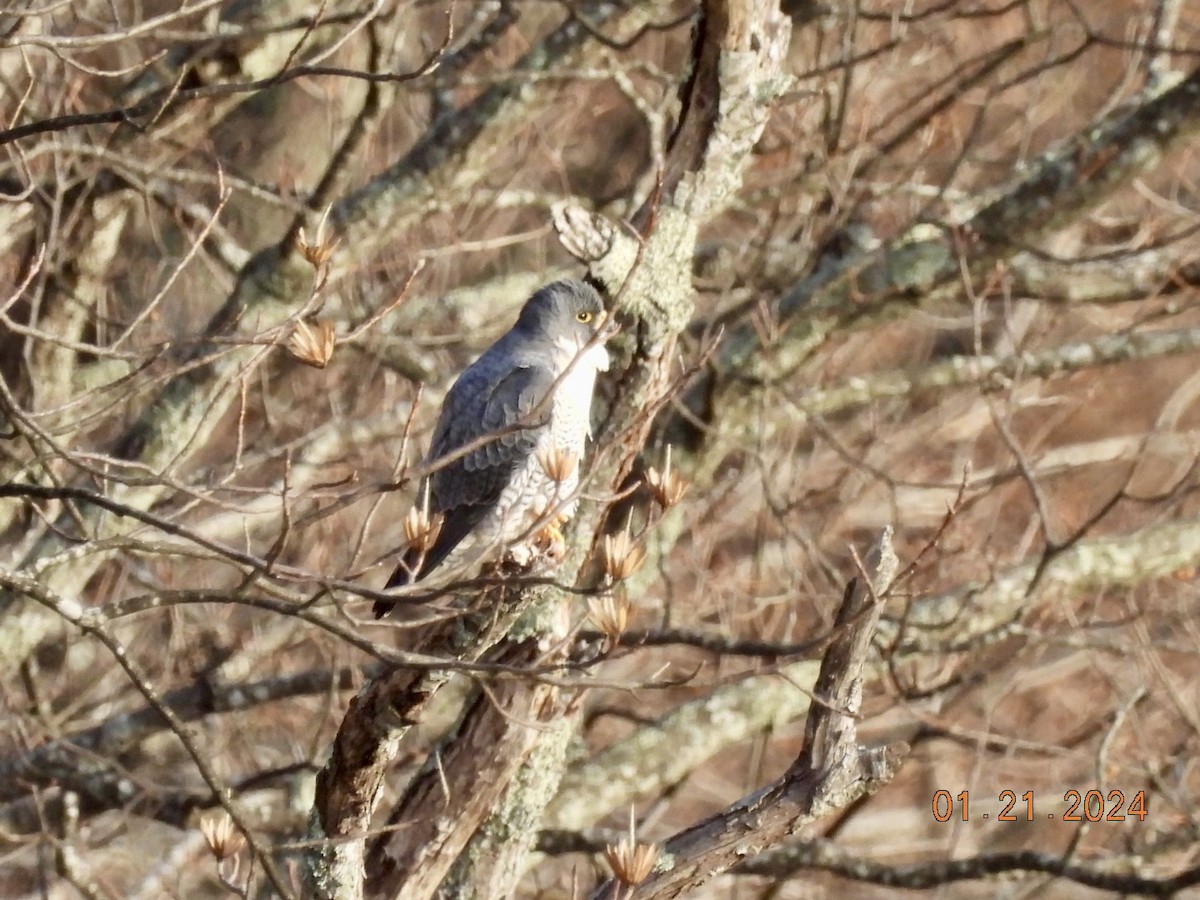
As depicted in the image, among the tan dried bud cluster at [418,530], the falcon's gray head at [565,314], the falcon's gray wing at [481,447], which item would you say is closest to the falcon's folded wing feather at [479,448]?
the falcon's gray wing at [481,447]

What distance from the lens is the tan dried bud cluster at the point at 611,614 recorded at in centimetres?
279

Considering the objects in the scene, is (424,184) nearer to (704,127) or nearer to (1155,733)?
(704,127)

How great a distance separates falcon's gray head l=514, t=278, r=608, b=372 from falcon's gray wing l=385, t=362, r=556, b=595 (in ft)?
0.43

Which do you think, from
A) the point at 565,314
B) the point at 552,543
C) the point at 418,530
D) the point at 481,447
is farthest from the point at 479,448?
the point at 418,530

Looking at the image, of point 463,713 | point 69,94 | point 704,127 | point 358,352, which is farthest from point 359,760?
point 69,94

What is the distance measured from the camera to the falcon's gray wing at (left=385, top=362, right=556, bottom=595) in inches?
178

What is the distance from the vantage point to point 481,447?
4426mm

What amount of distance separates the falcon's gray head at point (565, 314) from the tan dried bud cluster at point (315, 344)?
183 centimetres

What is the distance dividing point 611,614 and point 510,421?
5.60 ft

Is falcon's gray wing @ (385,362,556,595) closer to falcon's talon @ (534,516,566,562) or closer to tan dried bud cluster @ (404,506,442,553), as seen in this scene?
falcon's talon @ (534,516,566,562)

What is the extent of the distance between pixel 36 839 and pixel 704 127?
10.6ft
